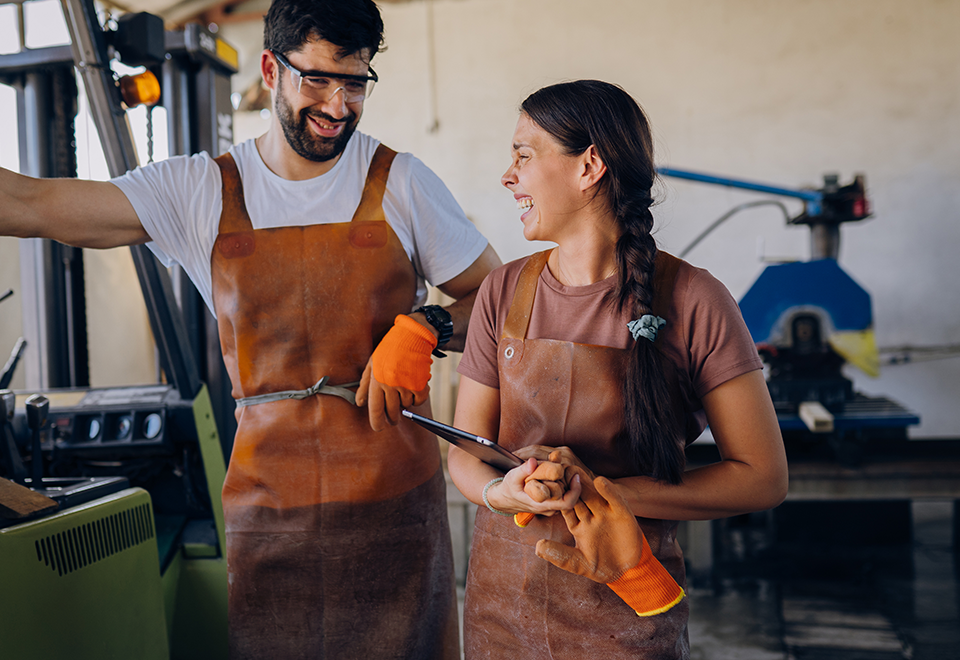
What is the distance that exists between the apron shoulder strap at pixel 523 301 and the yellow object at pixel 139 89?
49.4 inches

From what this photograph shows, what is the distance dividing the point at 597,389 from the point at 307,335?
0.66 m

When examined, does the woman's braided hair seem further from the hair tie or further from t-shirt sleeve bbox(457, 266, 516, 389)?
t-shirt sleeve bbox(457, 266, 516, 389)

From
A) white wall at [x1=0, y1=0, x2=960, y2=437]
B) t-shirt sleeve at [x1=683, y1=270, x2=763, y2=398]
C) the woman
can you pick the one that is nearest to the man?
the woman

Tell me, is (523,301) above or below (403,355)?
above

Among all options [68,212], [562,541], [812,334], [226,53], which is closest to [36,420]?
[68,212]

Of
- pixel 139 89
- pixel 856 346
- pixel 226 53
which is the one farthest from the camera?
pixel 856 346

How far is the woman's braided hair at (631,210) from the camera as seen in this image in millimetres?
1126

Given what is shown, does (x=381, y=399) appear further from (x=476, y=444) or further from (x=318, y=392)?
(x=476, y=444)

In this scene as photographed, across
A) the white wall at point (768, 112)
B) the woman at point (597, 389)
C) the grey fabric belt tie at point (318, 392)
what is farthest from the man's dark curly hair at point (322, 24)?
the white wall at point (768, 112)

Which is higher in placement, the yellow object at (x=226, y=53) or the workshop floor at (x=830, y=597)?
the yellow object at (x=226, y=53)

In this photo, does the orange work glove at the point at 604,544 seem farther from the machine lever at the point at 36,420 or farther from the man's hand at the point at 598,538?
the machine lever at the point at 36,420

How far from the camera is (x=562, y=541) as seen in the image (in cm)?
120

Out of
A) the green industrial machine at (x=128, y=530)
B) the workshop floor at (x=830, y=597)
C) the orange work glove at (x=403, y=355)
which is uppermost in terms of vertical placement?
the orange work glove at (x=403, y=355)

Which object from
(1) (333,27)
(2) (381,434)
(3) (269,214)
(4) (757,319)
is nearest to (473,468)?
(2) (381,434)
